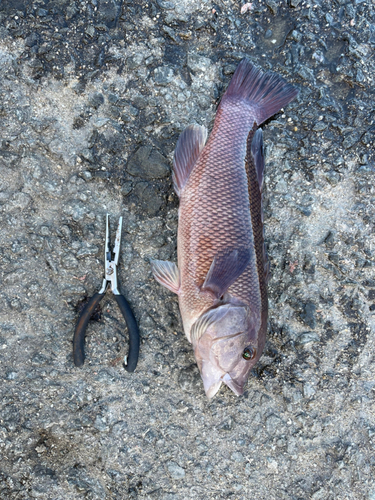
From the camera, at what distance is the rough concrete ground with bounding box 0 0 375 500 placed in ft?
10.8

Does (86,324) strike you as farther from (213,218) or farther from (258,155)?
(258,155)

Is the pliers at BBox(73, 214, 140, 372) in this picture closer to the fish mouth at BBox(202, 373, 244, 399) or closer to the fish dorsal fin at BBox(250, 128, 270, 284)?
the fish mouth at BBox(202, 373, 244, 399)

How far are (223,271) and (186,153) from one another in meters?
1.05

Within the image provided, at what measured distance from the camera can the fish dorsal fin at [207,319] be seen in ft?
10.1

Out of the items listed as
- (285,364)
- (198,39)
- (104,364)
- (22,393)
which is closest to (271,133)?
(198,39)

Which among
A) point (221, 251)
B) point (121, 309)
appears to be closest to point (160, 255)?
point (121, 309)

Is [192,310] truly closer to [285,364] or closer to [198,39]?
[285,364]

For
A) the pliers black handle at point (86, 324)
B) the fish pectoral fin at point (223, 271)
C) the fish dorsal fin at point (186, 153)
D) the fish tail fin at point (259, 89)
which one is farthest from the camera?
the fish tail fin at point (259, 89)

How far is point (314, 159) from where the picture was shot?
12.6 feet

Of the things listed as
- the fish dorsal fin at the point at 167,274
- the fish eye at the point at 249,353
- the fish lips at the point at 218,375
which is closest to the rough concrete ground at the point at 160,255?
the fish dorsal fin at the point at 167,274

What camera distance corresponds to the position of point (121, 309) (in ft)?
11.0

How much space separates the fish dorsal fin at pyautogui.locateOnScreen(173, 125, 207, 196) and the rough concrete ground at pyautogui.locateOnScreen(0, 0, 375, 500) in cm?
20

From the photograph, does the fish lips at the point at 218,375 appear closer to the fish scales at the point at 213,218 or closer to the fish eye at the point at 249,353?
the fish eye at the point at 249,353

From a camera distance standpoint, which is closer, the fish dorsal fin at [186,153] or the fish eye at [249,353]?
the fish eye at [249,353]
